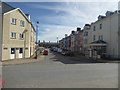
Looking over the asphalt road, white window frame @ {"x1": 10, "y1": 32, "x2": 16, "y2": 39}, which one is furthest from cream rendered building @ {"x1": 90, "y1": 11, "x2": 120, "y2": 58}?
white window frame @ {"x1": 10, "y1": 32, "x2": 16, "y2": 39}

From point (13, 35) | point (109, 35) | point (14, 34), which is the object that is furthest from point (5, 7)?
point (109, 35)

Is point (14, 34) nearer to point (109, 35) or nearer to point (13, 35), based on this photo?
point (13, 35)

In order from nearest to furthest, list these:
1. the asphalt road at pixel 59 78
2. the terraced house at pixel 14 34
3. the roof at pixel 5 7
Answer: the asphalt road at pixel 59 78, the terraced house at pixel 14 34, the roof at pixel 5 7

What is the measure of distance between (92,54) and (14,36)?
17.8 m

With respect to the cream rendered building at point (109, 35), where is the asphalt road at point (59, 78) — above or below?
below

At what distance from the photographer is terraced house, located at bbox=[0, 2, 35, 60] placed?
20734mm

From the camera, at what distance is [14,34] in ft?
74.9

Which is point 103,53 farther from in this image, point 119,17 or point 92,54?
point 119,17

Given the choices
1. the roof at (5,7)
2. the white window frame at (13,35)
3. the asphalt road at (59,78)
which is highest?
the roof at (5,7)

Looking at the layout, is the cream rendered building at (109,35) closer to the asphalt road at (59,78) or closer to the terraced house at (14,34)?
the asphalt road at (59,78)

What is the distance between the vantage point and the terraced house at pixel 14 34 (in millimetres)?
20734

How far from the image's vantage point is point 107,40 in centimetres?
2886

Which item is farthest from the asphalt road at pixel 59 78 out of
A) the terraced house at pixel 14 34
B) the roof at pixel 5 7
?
the roof at pixel 5 7

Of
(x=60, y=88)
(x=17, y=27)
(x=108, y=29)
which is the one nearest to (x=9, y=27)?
(x=17, y=27)
